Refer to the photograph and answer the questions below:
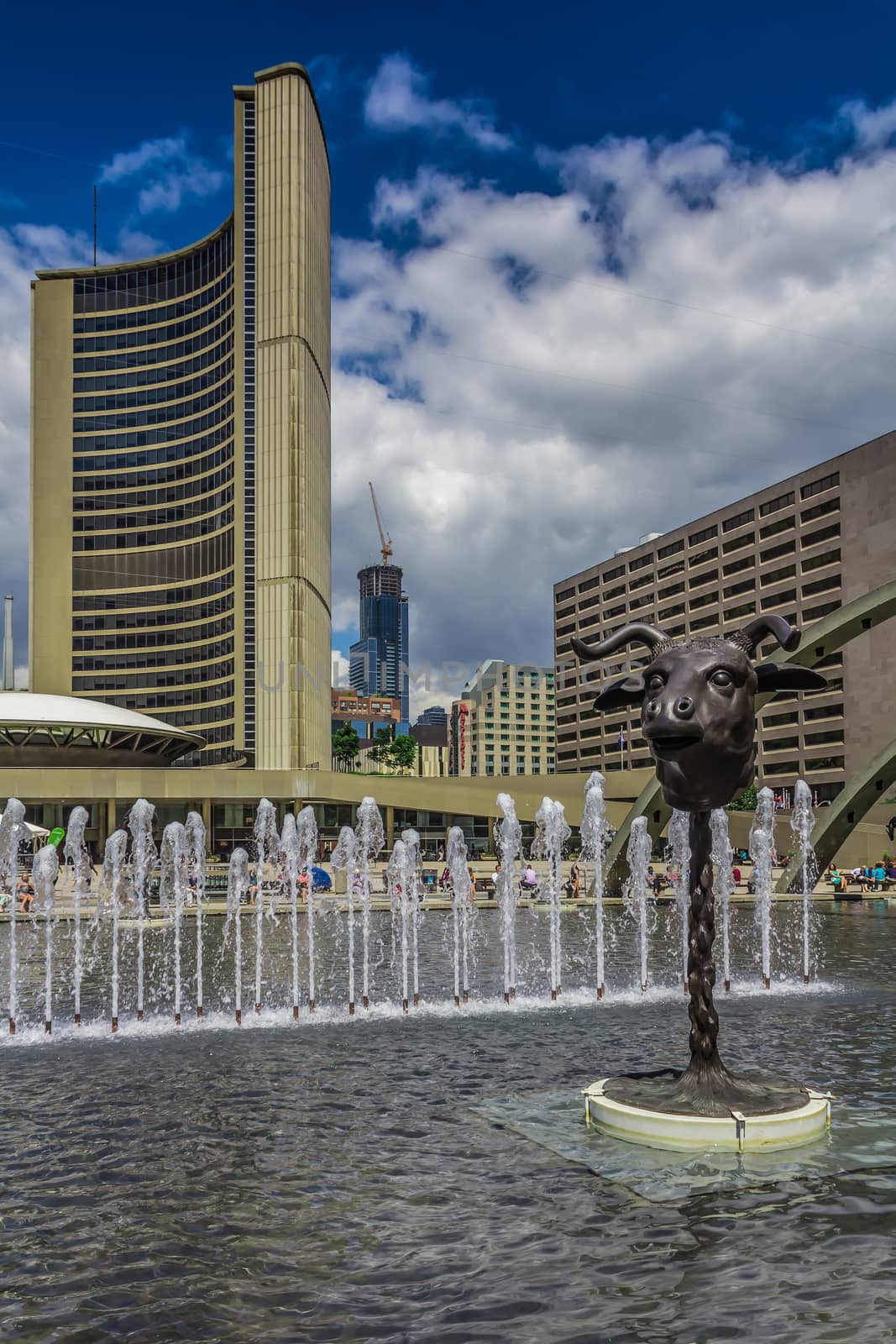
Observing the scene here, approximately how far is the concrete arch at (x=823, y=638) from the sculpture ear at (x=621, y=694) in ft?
85.3

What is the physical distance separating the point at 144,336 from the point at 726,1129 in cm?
11296

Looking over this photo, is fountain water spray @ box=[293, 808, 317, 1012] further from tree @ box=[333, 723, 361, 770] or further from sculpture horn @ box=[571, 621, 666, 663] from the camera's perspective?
tree @ box=[333, 723, 361, 770]

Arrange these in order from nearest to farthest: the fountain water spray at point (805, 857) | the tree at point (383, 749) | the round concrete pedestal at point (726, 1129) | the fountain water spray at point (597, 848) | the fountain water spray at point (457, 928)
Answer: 1. the round concrete pedestal at point (726, 1129)
2. the fountain water spray at point (457, 928)
3. the fountain water spray at point (597, 848)
4. the fountain water spray at point (805, 857)
5. the tree at point (383, 749)

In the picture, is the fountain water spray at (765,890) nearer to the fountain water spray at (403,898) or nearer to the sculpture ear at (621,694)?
the fountain water spray at (403,898)

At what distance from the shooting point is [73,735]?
68938mm

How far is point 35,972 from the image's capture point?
21.3 metres

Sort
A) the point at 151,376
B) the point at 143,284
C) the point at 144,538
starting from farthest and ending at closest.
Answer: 1. the point at 143,284
2. the point at 144,538
3. the point at 151,376

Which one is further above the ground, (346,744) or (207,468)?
(207,468)

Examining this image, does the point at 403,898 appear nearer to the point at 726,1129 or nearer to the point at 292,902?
the point at 292,902

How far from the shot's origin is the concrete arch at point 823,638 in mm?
37469

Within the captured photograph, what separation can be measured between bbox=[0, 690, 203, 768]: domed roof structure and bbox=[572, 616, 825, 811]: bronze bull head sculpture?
62.7 m

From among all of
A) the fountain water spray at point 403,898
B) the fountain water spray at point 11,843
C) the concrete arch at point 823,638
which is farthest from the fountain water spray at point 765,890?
the fountain water spray at point 11,843

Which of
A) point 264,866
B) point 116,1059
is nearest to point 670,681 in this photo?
point 116,1059

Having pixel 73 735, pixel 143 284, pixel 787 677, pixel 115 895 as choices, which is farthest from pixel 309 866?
pixel 143 284
